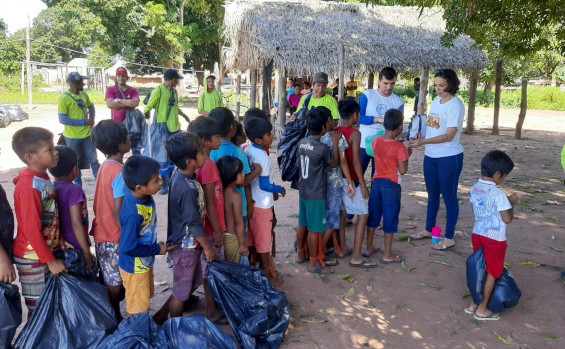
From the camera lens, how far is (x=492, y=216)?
3.31 meters

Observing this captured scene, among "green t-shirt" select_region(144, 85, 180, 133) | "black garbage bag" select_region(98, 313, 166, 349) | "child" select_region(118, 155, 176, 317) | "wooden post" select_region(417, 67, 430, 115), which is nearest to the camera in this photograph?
"black garbage bag" select_region(98, 313, 166, 349)

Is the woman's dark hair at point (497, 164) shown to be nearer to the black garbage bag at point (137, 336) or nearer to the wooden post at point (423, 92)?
the black garbage bag at point (137, 336)

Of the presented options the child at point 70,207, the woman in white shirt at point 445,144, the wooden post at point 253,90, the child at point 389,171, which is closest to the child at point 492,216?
the child at point 389,171

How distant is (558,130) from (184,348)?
16715mm

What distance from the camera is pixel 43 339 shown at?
8.37ft

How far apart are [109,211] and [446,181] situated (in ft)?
10.7

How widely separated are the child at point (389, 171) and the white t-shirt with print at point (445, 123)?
53 cm

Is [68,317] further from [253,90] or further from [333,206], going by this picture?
[253,90]

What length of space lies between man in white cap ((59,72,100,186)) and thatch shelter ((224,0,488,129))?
15.6 ft

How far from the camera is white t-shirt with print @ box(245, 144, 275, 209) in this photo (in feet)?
11.8

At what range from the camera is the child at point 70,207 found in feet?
9.12

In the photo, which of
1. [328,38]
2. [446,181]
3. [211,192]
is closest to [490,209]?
[446,181]

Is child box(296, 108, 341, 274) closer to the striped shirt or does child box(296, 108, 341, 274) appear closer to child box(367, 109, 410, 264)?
child box(367, 109, 410, 264)

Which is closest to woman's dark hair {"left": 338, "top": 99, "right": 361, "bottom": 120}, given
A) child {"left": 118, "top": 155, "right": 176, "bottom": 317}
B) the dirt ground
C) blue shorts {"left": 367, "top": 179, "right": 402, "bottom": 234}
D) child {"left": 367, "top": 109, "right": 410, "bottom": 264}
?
child {"left": 367, "top": 109, "right": 410, "bottom": 264}
